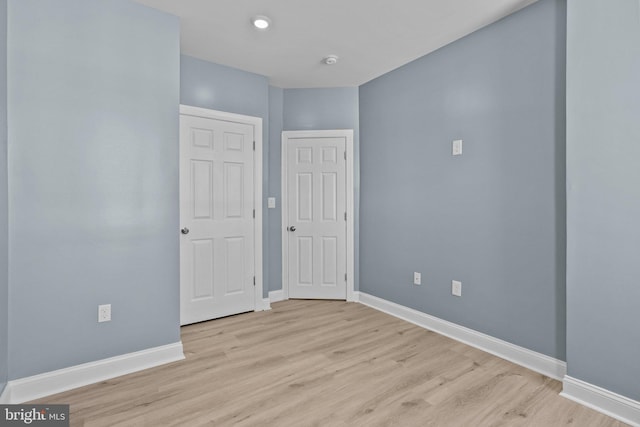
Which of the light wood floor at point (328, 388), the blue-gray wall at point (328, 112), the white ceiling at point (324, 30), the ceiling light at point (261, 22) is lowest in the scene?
the light wood floor at point (328, 388)

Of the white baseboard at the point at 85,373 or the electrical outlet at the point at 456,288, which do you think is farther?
the electrical outlet at the point at 456,288

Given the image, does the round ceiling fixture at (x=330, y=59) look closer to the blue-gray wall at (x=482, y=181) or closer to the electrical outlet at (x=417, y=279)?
the blue-gray wall at (x=482, y=181)

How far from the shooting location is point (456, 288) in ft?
9.78

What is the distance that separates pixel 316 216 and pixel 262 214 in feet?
2.36

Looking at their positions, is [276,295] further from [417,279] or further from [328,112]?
[328,112]

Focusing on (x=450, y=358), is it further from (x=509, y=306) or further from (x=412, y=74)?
(x=412, y=74)

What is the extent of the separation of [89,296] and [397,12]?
3070 millimetres

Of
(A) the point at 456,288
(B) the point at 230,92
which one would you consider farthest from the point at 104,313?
(A) the point at 456,288

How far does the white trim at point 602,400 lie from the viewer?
179cm

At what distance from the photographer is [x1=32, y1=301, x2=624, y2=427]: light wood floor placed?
1.84 metres

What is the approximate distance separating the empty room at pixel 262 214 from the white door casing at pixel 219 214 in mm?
22

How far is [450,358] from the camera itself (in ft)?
8.43

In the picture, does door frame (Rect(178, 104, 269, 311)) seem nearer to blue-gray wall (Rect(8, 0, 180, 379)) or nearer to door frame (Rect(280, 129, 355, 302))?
door frame (Rect(280, 129, 355, 302))

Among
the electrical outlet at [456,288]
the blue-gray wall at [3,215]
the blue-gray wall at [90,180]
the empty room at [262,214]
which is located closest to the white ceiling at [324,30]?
the empty room at [262,214]
